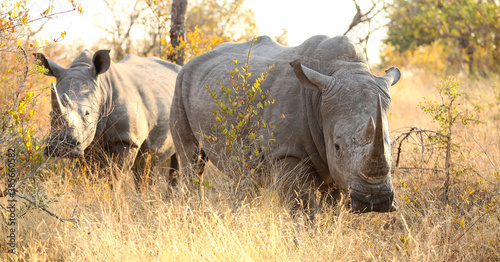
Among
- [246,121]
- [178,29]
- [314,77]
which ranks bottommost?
[246,121]

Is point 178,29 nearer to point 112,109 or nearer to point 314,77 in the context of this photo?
point 112,109

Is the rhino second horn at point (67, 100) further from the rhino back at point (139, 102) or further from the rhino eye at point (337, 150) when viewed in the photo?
the rhino eye at point (337, 150)

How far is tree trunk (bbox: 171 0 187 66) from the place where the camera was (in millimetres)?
9625

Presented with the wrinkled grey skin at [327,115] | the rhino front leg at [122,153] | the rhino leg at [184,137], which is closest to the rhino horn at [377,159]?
the wrinkled grey skin at [327,115]

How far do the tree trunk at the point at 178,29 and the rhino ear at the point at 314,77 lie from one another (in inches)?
212

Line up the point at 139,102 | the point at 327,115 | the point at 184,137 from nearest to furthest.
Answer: the point at 327,115 < the point at 184,137 < the point at 139,102

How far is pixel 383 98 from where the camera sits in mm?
4254

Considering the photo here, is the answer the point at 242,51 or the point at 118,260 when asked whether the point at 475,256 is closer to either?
the point at 118,260

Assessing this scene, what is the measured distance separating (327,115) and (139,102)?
3.45m

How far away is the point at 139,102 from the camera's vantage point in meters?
7.11

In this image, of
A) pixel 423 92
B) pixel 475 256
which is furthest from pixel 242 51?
pixel 423 92

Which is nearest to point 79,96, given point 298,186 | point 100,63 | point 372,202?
point 100,63

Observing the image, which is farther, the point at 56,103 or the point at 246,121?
the point at 56,103

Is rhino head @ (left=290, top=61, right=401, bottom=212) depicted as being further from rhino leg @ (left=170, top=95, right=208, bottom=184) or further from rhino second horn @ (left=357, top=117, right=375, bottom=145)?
rhino leg @ (left=170, top=95, right=208, bottom=184)
